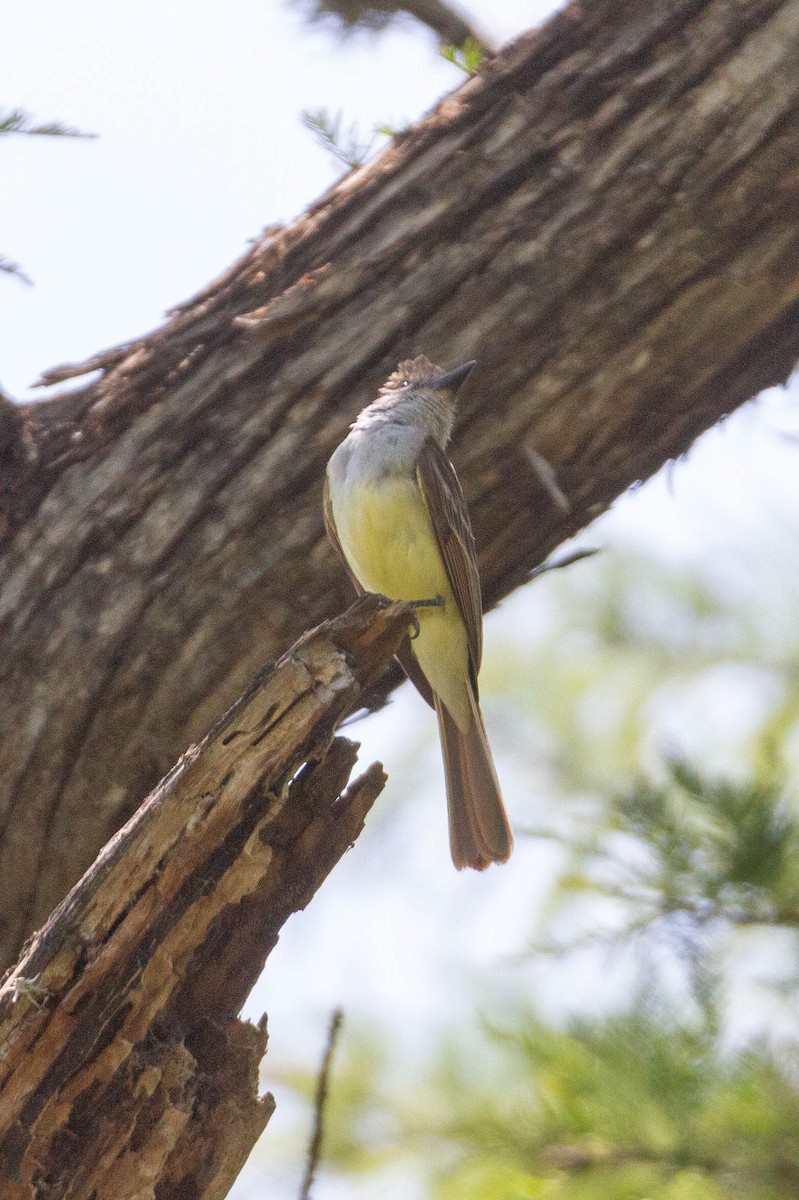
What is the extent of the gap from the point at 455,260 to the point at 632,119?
64cm

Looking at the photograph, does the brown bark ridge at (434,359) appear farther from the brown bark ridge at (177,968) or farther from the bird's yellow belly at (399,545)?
the brown bark ridge at (177,968)

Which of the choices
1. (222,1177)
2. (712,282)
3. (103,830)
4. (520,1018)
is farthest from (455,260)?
(222,1177)

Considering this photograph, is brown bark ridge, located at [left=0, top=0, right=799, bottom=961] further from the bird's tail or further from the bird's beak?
the bird's tail

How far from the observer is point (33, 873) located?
135 inches

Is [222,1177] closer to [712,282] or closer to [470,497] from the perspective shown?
[470,497]

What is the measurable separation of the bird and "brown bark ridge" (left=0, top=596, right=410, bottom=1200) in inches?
46.1

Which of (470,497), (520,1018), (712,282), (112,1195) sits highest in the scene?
(712,282)

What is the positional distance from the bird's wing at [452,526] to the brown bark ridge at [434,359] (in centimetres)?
6

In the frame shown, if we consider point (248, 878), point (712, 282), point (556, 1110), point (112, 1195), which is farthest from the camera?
point (712, 282)

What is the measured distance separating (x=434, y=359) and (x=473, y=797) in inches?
61.5

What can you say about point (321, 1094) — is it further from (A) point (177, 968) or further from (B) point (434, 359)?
(B) point (434, 359)

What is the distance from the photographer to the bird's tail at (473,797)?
14.0ft

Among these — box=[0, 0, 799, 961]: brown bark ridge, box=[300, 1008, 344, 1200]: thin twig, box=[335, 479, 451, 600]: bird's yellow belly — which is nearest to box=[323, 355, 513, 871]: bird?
box=[335, 479, 451, 600]: bird's yellow belly

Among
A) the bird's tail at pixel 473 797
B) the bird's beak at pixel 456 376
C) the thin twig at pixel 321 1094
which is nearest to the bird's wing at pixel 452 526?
the bird's beak at pixel 456 376
